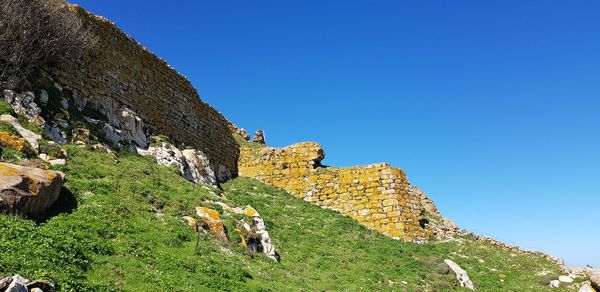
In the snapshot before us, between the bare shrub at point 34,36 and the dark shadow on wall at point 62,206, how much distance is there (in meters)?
6.07

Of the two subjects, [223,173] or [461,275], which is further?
[223,173]

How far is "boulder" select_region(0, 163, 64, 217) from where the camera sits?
9.45 metres

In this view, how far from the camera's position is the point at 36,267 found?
793 cm

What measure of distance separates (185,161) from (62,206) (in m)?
10.8

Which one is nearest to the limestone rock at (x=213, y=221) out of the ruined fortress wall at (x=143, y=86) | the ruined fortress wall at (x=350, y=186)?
the ruined fortress wall at (x=143, y=86)

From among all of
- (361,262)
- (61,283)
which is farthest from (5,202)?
(361,262)

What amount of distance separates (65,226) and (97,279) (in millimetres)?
2336

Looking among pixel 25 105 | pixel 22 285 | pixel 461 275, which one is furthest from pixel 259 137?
pixel 22 285

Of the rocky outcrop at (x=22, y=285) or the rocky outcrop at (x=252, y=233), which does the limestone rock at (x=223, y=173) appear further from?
the rocky outcrop at (x=22, y=285)

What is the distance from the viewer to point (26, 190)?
32.3 ft

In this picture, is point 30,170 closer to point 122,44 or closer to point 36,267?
point 36,267

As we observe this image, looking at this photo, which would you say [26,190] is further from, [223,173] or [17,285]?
[223,173]

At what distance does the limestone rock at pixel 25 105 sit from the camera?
14805 millimetres

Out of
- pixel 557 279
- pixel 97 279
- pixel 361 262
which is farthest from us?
pixel 557 279
